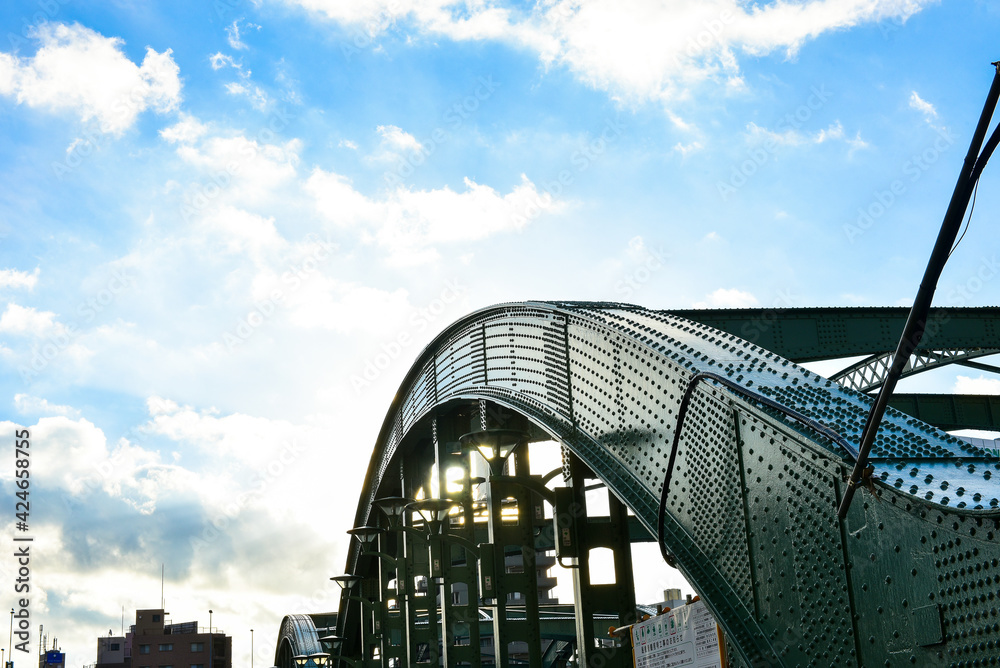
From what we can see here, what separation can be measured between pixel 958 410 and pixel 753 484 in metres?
15.4

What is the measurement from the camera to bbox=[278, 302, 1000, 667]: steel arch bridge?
18.4 feet

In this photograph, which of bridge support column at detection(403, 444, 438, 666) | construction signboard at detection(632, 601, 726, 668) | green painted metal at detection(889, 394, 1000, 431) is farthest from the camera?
bridge support column at detection(403, 444, 438, 666)

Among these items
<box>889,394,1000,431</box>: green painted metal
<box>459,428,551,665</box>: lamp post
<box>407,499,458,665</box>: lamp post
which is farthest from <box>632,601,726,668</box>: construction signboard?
<box>889,394,1000,431</box>: green painted metal

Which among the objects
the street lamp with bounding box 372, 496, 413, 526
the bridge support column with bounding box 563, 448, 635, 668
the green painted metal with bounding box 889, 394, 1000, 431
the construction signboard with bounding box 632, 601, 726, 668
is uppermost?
the green painted metal with bounding box 889, 394, 1000, 431

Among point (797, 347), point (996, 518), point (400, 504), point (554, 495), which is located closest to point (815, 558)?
point (996, 518)

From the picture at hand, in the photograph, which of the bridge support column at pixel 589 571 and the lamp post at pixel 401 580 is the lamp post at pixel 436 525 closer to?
the lamp post at pixel 401 580

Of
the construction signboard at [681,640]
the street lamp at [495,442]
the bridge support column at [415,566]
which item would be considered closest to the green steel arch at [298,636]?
the bridge support column at [415,566]

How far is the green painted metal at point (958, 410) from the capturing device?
1998cm

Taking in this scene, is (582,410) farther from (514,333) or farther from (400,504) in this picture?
(400,504)

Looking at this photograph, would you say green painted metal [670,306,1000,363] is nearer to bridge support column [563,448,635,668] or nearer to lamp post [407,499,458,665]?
bridge support column [563,448,635,668]

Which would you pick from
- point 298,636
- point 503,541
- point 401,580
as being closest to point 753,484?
point 503,541

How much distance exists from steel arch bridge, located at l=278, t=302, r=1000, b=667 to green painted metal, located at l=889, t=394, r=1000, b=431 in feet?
13.6

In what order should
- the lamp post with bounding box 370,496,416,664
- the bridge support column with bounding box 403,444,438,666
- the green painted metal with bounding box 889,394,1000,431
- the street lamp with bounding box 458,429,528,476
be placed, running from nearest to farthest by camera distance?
the street lamp with bounding box 458,429,528,476 < the lamp post with bounding box 370,496,416,664 < the green painted metal with bounding box 889,394,1000,431 < the bridge support column with bounding box 403,444,438,666

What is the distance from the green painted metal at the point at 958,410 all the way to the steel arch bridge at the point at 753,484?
416 centimetres
